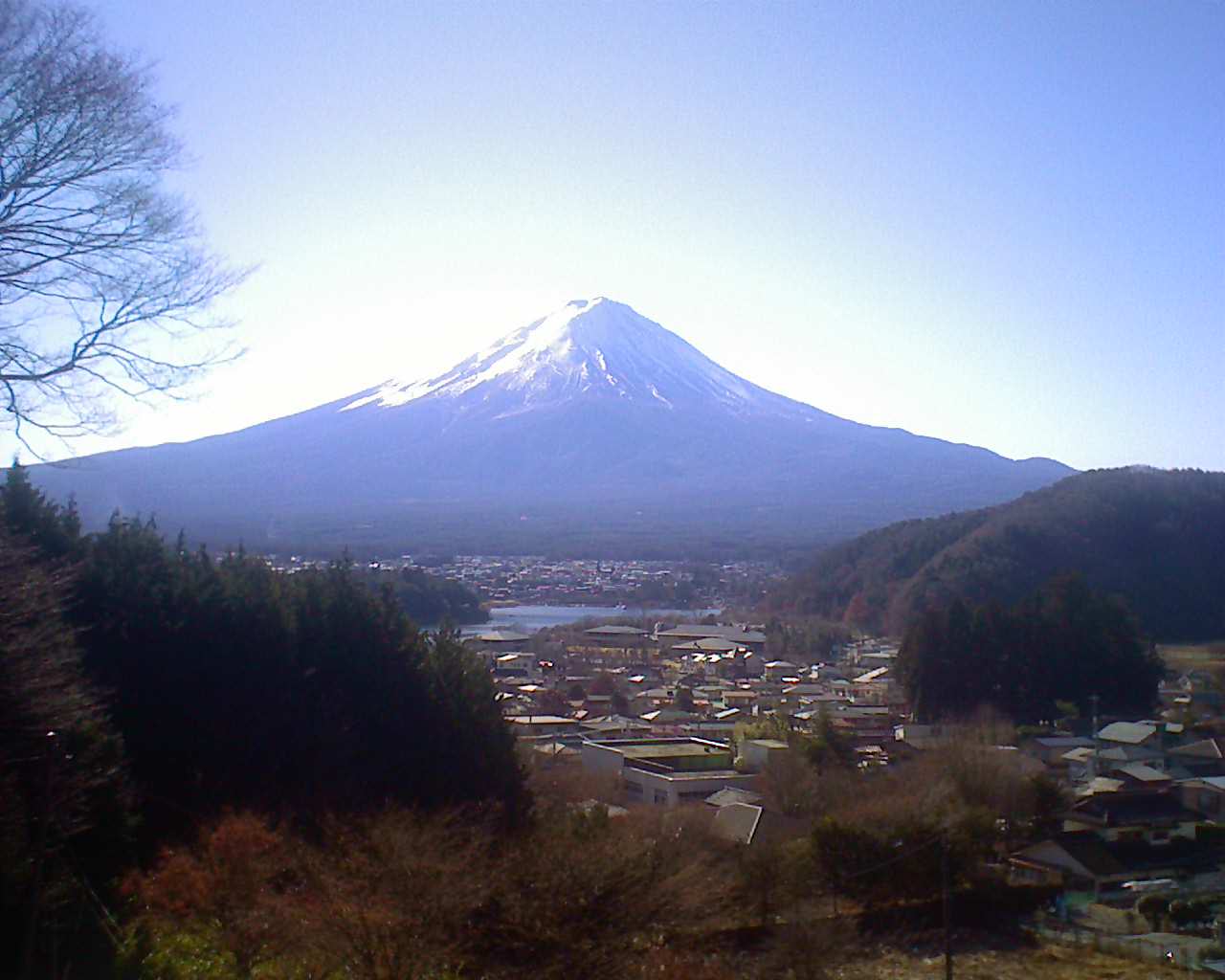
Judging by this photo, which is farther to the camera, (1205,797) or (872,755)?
(872,755)

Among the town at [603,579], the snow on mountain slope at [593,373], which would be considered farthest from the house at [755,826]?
the snow on mountain slope at [593,373]

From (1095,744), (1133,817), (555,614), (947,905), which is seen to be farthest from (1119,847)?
(555,614)

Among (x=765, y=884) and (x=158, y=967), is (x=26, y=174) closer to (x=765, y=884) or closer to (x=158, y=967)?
(x=158, y=967)

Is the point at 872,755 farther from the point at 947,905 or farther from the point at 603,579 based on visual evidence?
the point at 603,579

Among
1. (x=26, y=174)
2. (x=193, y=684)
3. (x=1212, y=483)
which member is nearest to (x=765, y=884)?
(x=193, y=684)

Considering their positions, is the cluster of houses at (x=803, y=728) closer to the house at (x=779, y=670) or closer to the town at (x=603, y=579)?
the house at (x=779, y=670)

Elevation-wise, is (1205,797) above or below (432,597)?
below
